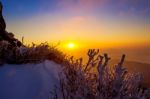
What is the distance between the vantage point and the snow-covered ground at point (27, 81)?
17.8 feet

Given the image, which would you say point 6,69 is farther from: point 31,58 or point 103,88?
point 103,88

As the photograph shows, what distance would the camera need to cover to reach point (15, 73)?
6.05 metres

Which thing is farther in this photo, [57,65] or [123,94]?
[57,65]

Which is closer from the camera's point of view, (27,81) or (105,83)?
(105,83)

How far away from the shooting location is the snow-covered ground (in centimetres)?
542

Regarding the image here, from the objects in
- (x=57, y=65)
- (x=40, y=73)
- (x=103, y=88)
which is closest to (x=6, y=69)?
(x=40, y=73)

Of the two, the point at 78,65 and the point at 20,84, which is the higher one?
the point at 78,65

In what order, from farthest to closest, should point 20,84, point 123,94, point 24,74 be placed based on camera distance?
point 24,74, point 20,84, point 123,94

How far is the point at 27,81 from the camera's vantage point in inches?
227

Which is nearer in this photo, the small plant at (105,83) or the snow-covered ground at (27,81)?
the small plant at (105,83)

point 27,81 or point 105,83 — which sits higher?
point 105,83

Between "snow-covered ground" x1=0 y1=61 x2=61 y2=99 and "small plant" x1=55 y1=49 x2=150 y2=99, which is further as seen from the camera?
"snow-covered ground" x1=0 y1=61 x2=61 y2=99

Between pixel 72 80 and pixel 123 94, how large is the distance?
1142 mm

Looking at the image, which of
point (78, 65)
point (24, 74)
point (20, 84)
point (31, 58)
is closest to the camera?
point (78, 65)
